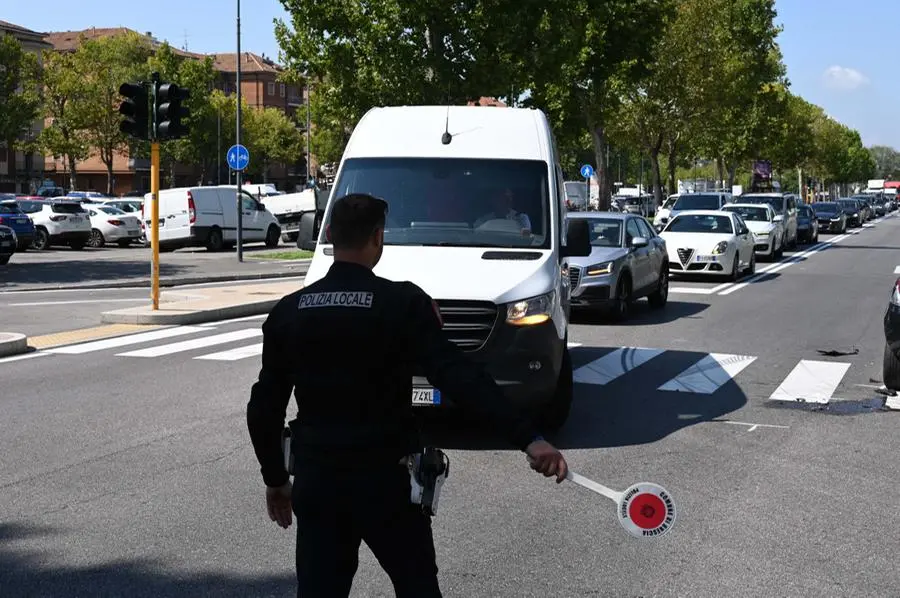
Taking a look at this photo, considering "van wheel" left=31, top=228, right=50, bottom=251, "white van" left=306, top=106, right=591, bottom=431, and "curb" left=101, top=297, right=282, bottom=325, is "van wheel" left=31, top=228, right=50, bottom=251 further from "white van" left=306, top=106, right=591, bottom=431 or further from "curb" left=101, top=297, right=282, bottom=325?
"white van" left=306, top=106, right=591, bottom=431

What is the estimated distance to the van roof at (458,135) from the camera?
9.99m

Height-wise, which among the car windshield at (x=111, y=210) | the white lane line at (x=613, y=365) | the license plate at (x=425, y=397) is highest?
the car windshield at (x=111, y=210)

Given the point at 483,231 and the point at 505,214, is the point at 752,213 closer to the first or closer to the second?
the point at 505,214

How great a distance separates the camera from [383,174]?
32.6 feet

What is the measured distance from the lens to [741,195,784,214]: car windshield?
38.8 metres

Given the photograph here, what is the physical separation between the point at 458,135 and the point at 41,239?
97.7 feet

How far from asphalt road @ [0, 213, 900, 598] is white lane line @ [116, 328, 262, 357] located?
0.43 ft

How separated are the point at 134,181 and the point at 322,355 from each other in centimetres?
11460

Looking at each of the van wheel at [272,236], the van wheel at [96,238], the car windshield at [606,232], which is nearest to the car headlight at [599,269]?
the car windshield at [606,232]

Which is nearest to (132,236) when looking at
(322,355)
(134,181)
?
(322,355)

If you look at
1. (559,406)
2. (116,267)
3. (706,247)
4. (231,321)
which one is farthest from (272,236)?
(559,406)

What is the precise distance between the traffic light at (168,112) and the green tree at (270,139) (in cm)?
8865

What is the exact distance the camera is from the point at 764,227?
3416 cm

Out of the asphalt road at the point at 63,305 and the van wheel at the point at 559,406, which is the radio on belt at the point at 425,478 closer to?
the van wheel at the point at 559,406
